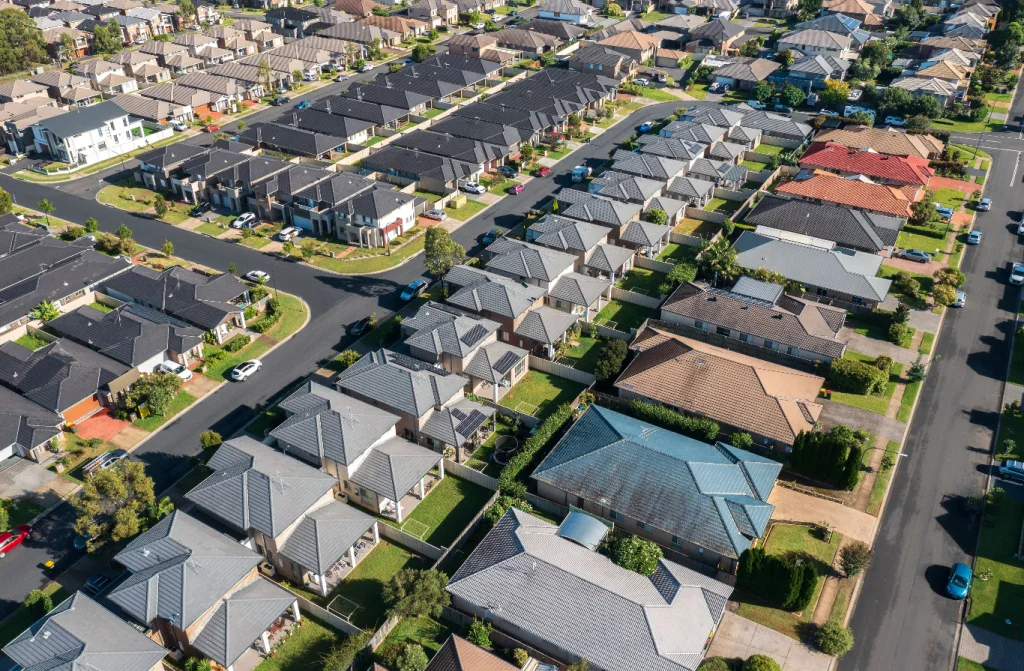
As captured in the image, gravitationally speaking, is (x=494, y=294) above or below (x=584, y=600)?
above

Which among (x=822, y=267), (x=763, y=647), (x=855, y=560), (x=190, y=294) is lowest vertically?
(x=763, y=647)

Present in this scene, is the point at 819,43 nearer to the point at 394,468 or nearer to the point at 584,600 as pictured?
the point at 394,468

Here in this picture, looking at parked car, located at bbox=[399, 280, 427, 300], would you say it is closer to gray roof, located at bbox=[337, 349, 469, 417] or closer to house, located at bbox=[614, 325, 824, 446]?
gray roof, located at bbox=[337, 349, 469, 417]

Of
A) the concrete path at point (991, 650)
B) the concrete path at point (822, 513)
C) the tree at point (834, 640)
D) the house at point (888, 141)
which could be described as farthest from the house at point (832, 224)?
the tree at point (834, 640)

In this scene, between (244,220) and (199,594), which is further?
(244,220)

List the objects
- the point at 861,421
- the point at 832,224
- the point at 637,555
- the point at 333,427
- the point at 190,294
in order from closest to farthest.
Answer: the point at 637,555, the point at 333,427, the point at 861,421, the point at 190,294, the point at 832,224

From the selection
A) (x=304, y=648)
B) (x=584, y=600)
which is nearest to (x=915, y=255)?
(x=584, y=600)

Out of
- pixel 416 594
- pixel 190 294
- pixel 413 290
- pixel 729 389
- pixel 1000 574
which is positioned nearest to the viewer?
pixel 416 594
